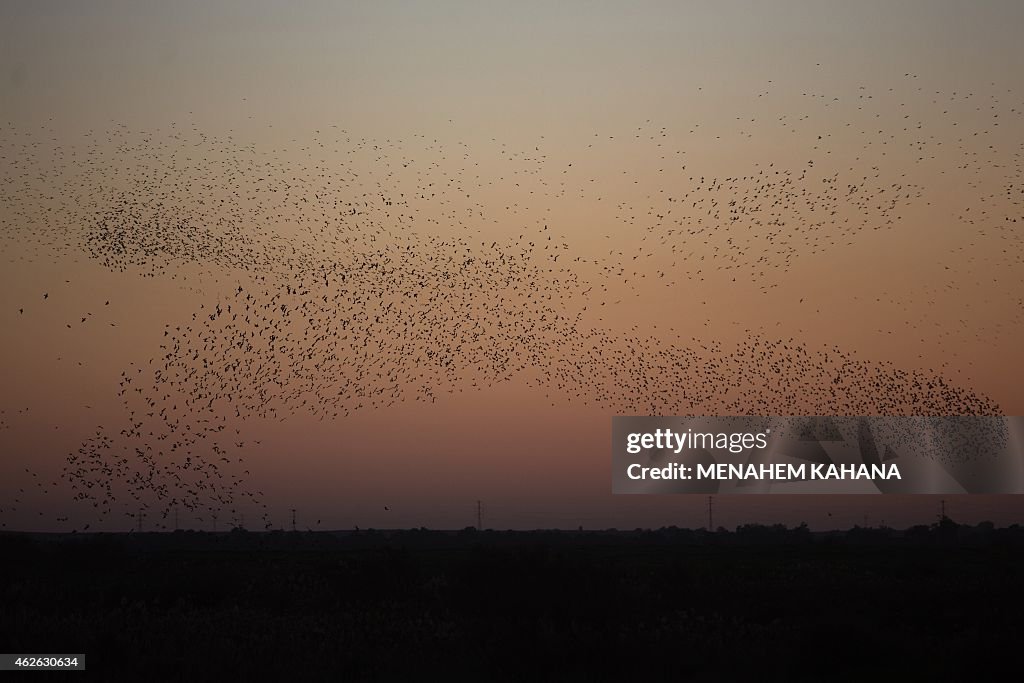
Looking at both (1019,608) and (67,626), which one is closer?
(67,626)

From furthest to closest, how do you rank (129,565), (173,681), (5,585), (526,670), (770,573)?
(129,565) → (770,573) → (5,585) → (526,670) → (173,681)

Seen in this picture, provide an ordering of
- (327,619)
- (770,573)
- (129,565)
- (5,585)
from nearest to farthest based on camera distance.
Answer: (327,619), (5,585), (770,573), (129,565)

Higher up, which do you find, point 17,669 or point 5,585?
point 5,585

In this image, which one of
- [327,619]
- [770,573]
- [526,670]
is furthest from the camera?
[770,573]

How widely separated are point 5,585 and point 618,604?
2050 cm

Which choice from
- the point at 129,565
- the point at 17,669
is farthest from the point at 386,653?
the point at 129,565

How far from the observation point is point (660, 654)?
27.3 meters

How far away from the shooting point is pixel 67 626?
29.4m

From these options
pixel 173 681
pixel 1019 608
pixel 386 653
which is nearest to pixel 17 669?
pixel 173 681

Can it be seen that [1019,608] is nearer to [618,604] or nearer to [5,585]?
[618,604]

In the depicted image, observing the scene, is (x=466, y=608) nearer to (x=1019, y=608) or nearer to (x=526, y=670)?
(x=526, y=670)

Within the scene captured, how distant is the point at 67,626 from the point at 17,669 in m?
4.87

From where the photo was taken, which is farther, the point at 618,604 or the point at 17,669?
the point at 618,604

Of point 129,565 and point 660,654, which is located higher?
point 129,565
